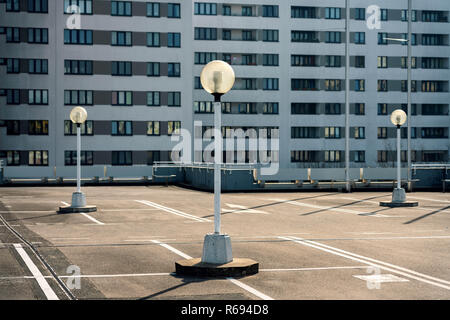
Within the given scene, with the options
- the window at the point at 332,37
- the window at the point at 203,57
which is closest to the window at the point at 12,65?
the window at the point at 203,57

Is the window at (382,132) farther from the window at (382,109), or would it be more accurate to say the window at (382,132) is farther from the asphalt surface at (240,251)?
the asphalt surface at (240,251)

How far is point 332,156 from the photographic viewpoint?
3039 inches

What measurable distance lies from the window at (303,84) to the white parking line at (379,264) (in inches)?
2439

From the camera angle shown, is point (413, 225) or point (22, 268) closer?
point (22, 268)

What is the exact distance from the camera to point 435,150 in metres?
80.5

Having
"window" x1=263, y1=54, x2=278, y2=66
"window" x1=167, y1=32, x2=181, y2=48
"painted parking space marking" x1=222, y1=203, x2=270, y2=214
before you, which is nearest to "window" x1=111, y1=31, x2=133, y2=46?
"window" x1=167, y1=32, x2=181, y2=48

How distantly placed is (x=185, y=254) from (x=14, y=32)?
5677 centimetres

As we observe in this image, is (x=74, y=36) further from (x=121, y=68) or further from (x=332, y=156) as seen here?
(x=332, y=156)

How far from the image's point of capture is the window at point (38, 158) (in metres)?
64.7

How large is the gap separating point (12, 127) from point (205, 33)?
22.4 metres

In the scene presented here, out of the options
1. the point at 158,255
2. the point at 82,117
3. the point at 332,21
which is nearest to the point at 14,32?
the point at 332,21

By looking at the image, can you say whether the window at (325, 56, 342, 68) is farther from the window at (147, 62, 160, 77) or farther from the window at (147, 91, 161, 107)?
the window at (147, 91, 161, 107)

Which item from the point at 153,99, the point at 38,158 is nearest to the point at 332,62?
the point at 153,99

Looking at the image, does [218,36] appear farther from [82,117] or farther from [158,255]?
[158,255]
